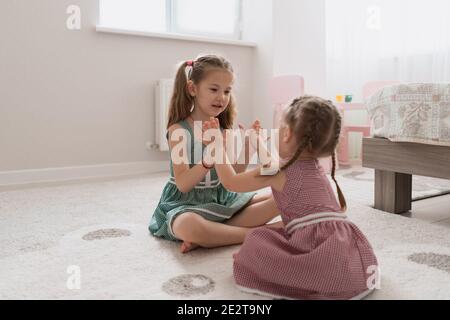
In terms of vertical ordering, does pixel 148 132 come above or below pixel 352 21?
below

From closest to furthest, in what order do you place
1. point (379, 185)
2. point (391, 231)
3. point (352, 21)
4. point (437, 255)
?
point (437, 255), point (391, 231), point (379, 185), point (352, 21)


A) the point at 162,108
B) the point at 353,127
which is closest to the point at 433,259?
the point at 162,108

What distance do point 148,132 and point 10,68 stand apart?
2.58 feet

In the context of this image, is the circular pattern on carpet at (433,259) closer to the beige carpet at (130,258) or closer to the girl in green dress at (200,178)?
the beige carpet at (130,258)

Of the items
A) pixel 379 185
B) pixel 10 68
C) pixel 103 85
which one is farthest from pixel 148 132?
pixel 379 185

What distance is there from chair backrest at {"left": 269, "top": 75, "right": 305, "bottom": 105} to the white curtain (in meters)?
0.68

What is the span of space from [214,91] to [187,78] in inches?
4.0

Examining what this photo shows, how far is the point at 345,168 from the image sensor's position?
2691 mm

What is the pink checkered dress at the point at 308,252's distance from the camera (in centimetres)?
84

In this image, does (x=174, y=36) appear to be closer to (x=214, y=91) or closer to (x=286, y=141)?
(x=214, y=91)

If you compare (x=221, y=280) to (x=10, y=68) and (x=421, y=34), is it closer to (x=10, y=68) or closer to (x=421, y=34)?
(x=10, y=68)

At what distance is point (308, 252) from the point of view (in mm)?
873

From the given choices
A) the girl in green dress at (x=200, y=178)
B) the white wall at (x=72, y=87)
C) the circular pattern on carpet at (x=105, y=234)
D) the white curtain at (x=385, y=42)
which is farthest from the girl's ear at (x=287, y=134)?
the white curtain at (x=385, y=42)
